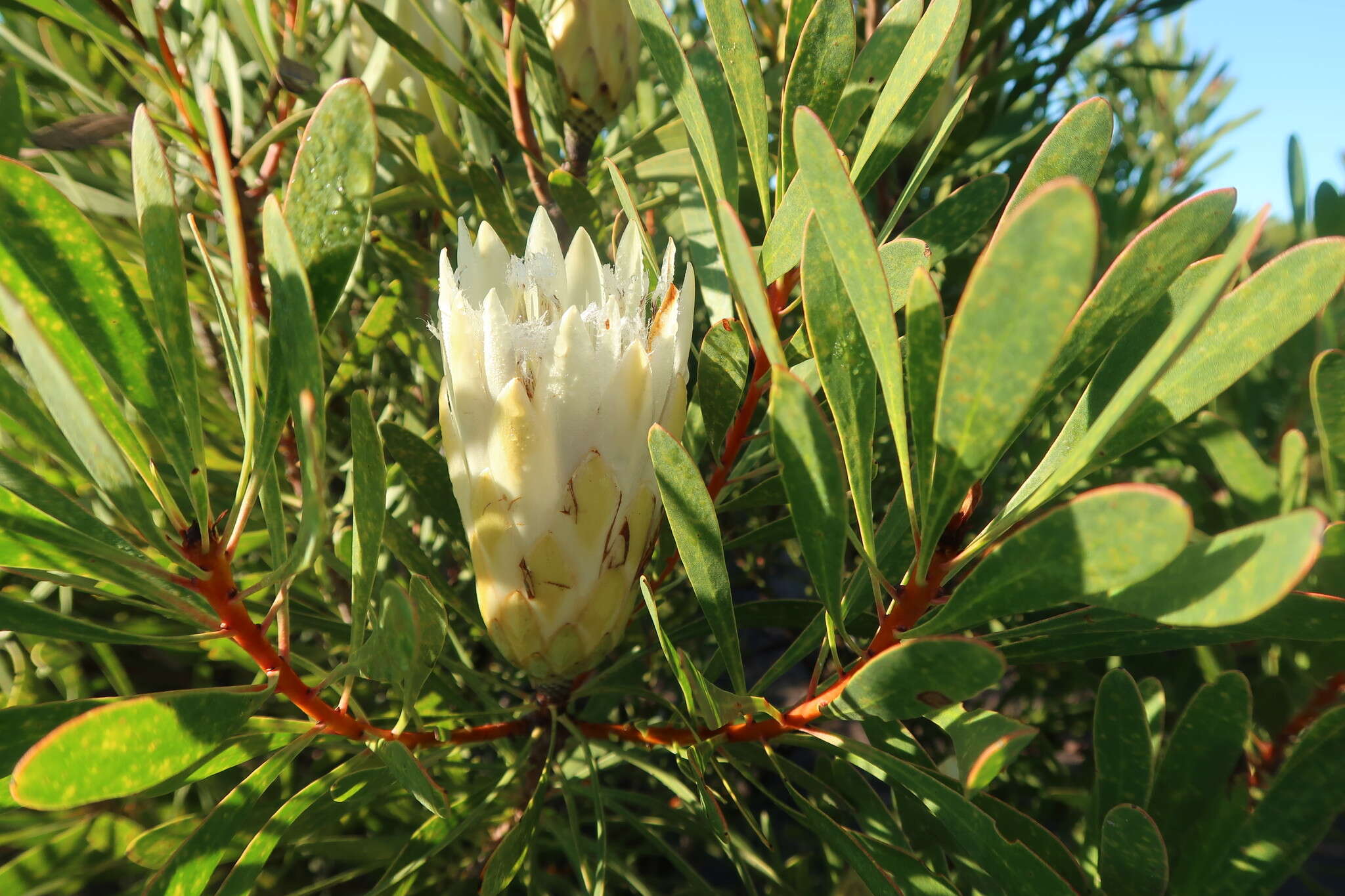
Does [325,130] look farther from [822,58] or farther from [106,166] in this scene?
[106,166]

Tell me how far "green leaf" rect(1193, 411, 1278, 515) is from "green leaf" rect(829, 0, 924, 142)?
33cm

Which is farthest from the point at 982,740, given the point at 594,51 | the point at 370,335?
the point at 594,51

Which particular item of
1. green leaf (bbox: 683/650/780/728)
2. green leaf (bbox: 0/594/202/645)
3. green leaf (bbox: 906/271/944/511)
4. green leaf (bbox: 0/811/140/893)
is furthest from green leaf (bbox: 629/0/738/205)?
green leaf (bbox: 0/811/140/893)

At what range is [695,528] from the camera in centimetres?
35

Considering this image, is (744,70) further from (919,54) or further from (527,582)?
(527,582)

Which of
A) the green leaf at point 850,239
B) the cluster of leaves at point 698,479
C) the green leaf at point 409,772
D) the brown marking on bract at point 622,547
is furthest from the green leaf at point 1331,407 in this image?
the green leaf at point 409,772

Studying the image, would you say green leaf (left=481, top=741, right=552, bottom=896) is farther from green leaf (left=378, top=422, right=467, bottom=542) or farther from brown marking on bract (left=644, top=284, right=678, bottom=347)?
brown marking on bract (left=644, top=284, right=678, bottom=347)

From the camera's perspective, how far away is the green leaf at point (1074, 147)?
0.34 m

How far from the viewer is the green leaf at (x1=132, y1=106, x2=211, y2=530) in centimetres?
32

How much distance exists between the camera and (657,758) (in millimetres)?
783

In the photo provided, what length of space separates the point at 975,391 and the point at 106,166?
869mm

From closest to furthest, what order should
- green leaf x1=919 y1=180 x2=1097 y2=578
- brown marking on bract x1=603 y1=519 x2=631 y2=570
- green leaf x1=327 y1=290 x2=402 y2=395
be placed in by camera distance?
green leaf x1=919 y1=180 x2=1097 y2=578 → brown marking on bract x1=603 y1=519 x2=631 y2=570 → green leaf x1=327 y1=290 x2=402 y2=395

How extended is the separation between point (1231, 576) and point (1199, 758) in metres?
0.23

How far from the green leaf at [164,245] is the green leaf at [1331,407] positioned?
481 millimetres
